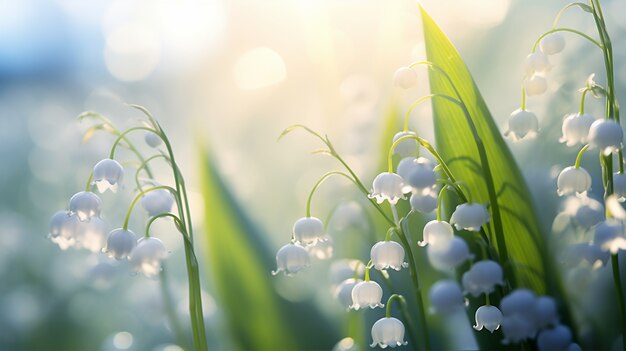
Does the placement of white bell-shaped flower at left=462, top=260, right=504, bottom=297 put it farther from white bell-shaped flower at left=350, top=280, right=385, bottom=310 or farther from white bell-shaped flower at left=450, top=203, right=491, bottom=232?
white bell-shaped flower at left=350, top=280, right=385, bottom=310

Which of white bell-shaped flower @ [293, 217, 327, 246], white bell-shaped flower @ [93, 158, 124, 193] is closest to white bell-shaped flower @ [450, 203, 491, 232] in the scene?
white bell-shaped flower @ [293, 217, 327, 246]

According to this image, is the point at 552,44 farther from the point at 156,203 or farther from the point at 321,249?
the point at 156,203

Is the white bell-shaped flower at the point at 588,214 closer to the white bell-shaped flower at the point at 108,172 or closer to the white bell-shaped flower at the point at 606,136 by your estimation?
the white bell-shaped flower at the point at 606,136

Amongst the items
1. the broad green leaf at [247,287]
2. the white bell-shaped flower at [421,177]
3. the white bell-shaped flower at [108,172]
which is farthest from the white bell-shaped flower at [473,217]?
the broad green leaf at [247,287]

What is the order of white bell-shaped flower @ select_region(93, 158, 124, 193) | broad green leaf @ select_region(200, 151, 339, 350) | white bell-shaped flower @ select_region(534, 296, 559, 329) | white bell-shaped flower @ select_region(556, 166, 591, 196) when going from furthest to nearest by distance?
broad green leaf @ select_region(200, 151, 339, 350)
white bell-shaped flower @ select_region(93, 158, 124, 193)
white bell-shaped flower @ select_region(556, 166, 591, 196)
white bell-shaped flower @ select_region(534, 296, 559, 329)

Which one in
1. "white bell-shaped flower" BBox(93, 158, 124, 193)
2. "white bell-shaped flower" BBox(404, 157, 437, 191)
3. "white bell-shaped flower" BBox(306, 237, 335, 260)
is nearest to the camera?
"white bell-shaped flower" BBox(404, 157, 437, 191)
